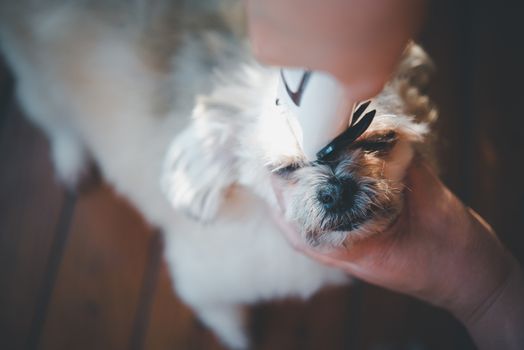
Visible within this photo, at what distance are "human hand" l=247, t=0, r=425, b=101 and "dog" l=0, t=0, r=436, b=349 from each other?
194 millimetres

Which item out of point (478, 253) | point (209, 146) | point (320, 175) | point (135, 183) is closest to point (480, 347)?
point (478, 253)

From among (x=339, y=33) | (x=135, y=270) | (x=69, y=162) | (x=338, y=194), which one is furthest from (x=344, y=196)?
(x=69, y=162)

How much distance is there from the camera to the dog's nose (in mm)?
583

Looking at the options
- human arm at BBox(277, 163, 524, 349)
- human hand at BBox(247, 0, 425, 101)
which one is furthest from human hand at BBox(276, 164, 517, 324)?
human hand at BBox(247, 0, 425, 101)

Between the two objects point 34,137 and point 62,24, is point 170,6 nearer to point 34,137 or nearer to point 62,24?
point 62,24

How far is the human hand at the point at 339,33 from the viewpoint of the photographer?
0.97ft

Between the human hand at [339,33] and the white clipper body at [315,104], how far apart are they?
1.0 inches

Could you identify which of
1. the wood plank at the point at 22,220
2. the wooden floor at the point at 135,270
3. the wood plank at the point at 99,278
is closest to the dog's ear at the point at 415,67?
the wooden floor at the point at 135,270

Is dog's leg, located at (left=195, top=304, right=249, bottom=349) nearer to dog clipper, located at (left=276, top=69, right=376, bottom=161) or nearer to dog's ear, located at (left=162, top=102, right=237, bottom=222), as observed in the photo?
dog's ear, located at (left=162, top=102, right=237, bottom=222)

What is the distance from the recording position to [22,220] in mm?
1141

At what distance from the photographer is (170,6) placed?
85 cm

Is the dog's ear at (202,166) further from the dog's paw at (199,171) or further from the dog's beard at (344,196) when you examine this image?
the dog's beard at (344,196)

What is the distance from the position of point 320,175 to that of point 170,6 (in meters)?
0.51

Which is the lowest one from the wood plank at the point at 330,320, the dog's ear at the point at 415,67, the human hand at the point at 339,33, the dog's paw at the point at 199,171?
the wood plank at the point at 330,320
